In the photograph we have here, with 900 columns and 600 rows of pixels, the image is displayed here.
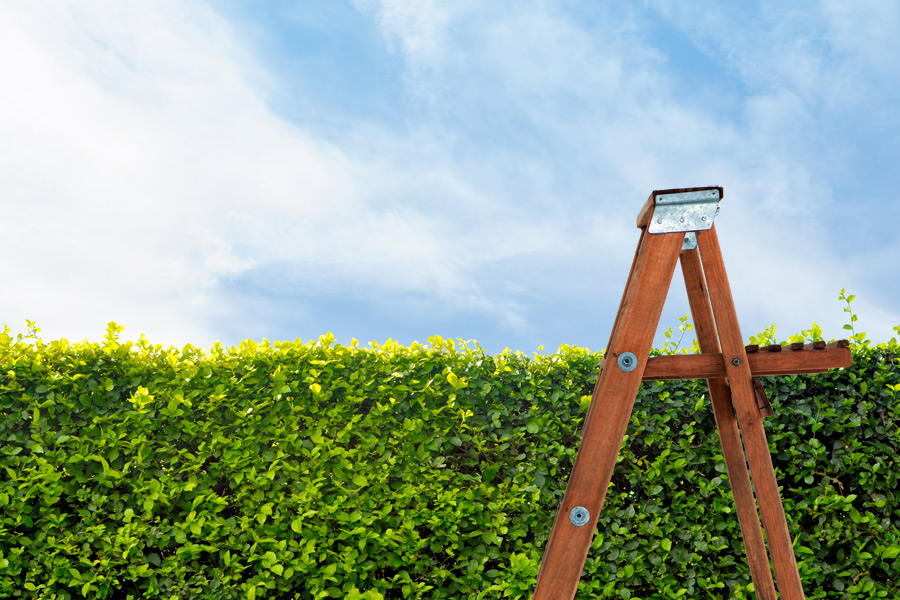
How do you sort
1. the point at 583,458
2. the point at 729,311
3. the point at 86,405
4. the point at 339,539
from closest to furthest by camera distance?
the point at 583,458
the point at 729,311
the point at 339,539
the point at 86,405

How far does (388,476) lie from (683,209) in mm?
2841

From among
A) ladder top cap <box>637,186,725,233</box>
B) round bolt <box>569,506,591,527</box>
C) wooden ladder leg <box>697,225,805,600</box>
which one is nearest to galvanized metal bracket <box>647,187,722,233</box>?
ladder top cap <box>637,186,725,233</box>

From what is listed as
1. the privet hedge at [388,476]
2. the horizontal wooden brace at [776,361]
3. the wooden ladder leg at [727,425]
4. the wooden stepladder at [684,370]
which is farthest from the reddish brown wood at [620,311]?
the privet hedge at [388,476]

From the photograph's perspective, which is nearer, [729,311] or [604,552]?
[729,311]

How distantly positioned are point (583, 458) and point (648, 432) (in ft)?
7.39

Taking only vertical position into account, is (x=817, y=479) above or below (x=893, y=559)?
above

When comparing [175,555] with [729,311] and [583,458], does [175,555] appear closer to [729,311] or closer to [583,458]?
[583,458]

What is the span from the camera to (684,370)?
2.77 metres

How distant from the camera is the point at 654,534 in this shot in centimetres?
437

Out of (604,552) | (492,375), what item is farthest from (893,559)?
(492,375)

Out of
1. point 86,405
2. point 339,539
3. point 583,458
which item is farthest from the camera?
point 86,405

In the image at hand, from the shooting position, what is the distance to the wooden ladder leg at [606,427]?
254 cm

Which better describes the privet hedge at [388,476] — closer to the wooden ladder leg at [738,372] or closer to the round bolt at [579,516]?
the wooden ladder leg at [738,372]

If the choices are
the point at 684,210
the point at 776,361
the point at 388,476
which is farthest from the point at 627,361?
the point at 388,476
